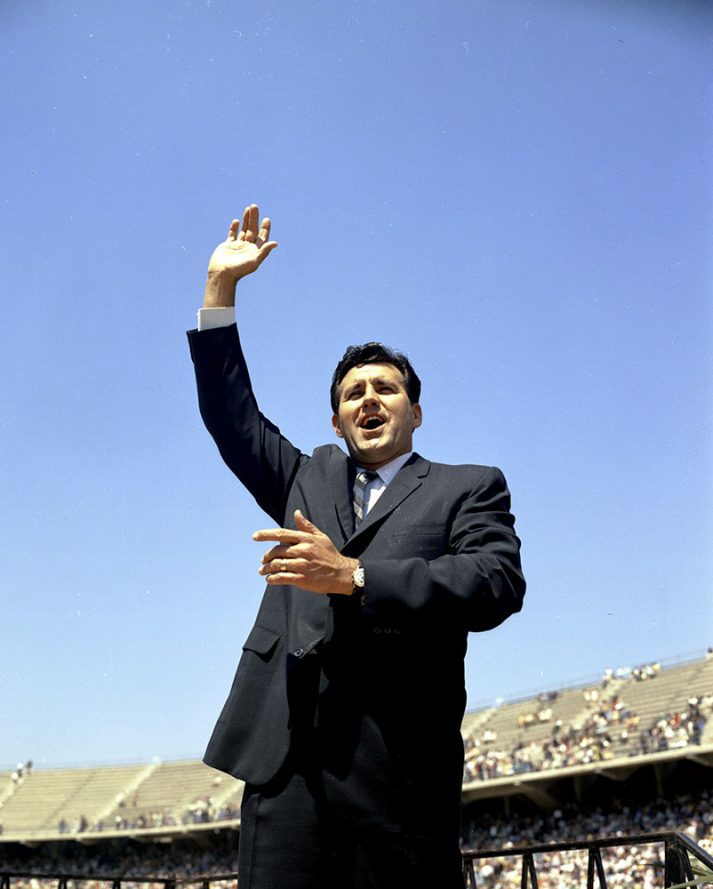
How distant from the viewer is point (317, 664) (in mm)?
1903

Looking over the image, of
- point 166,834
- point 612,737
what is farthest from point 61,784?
point 612,737

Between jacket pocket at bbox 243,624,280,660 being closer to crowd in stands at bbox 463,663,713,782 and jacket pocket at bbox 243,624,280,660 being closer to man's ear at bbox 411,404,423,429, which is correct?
man's ear at bbox 411,404,423,429

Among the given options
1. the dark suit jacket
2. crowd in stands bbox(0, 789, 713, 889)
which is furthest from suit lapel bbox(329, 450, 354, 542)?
crowd in stands bbox(0, 789, 713, 889)

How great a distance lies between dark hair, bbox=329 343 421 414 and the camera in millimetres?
2340

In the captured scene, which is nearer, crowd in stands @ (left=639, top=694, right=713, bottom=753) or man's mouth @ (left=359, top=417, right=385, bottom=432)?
man's mouth @ (left=359, top=417, right=385, bottom=432)

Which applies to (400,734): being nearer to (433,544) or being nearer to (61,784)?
(433,544)

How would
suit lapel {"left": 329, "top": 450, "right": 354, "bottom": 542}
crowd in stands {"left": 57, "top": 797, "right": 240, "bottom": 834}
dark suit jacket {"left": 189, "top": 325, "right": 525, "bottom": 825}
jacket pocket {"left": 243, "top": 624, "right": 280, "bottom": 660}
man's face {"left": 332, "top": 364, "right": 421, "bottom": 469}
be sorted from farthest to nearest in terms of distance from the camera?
crowd in stands {"left": 57, "top": 797, "right": 240, "bottom": 834} < man's face {"left": 332, "top": 364, "right": 421, "bottom": 469} < suit lapel {"left": 329, "top": 450, "right": 354, "bottom": 542} < jacket pocket {"left": 243, "top": 624, "right": 280, "bottom": 660} < dark suit jacket {"left": 189, "top": 325, "right": 525, "bottom": 825}

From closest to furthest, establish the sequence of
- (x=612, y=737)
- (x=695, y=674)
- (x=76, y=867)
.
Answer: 1. (x=612, y=737)
2. (x=695, y=674)
3. (x=76, y=867)

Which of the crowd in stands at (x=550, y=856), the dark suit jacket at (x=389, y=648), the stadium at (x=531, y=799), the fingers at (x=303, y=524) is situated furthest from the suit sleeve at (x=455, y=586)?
the stadium at (x=531, y=799)

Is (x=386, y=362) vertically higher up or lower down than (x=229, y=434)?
higher up

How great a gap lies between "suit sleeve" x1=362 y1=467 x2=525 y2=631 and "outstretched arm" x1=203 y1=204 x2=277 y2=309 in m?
0.83

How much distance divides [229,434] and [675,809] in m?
18.9

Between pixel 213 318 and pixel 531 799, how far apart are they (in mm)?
21307

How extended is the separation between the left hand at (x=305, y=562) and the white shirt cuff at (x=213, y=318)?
0.71 meters
